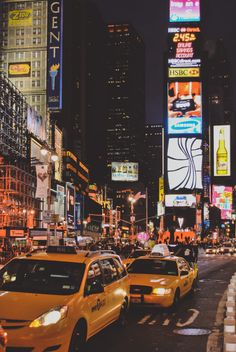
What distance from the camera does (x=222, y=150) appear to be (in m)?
167

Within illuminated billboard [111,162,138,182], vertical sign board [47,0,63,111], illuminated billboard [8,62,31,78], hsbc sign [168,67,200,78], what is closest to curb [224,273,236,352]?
vertical sign board [47,0,63,111]

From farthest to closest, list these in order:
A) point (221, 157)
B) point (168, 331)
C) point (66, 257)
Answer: point (221, 157) < point (168, 331) < point (66, 257)

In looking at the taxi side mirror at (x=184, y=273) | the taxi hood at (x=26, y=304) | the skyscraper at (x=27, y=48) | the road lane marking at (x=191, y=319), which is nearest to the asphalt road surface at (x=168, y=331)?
the road lane marking at (x=191, y=319)

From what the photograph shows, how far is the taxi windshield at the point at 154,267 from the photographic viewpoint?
15.3 metres

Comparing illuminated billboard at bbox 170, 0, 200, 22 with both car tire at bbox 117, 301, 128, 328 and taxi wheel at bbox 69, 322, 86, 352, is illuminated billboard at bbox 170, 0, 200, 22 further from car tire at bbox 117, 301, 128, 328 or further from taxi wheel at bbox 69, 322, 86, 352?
taxi wheel at bbox 69, 322, 86, 352

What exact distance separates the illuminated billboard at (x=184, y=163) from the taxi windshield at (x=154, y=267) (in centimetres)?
10455

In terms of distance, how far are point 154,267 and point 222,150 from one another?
6095 inches

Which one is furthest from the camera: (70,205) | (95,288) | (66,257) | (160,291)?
(70,205)

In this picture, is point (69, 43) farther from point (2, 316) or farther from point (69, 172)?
point (2, 316)

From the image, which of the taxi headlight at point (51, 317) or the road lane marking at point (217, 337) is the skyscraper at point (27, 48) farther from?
the taxi headlight at point (51, 317)

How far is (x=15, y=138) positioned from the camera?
87.5 meters

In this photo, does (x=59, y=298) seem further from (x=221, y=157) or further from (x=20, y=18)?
(x=221, y=157)

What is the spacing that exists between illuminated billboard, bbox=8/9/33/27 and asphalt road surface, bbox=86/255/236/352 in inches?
4051

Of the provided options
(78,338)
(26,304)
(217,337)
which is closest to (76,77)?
(217,337)
